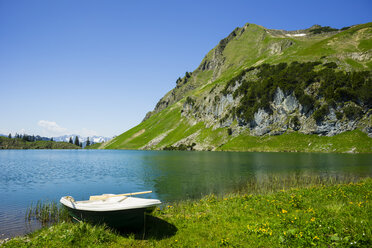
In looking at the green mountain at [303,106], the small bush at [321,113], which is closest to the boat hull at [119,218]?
the green mountain at [303,106]

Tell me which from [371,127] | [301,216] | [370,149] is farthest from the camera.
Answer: [371,127]

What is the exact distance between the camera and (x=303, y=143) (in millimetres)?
109438

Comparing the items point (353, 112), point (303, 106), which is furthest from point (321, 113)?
point (353, 112)

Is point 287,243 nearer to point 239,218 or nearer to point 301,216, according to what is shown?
point 301,216

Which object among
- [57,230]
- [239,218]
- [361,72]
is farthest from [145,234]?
[361,72]

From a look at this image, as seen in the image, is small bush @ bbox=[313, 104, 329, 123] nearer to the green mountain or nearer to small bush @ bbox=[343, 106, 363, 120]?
the green mountain

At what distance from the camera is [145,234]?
44.1ft

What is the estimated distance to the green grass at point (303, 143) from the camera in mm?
93875

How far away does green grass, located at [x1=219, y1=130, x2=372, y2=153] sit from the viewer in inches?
3696

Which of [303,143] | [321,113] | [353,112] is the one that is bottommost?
[303,143]

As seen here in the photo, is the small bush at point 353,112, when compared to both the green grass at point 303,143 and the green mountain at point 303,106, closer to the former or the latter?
the green mountain at point 303,106

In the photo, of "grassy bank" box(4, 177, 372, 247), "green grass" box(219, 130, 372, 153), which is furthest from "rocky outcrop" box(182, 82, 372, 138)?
"grassy bank" box(4, 177, 372, 247)

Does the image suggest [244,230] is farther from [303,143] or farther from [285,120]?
[285,120]

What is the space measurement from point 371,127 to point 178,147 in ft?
396
